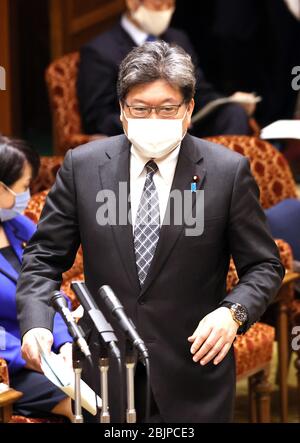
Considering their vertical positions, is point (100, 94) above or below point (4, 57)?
below

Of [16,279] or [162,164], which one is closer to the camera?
[162,164]

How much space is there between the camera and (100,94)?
244 inches

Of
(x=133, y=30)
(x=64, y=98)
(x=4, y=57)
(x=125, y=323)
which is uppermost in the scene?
(x=133, y=30)

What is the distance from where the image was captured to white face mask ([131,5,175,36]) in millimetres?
6414

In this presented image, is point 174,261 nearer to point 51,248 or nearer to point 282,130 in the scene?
point 51,248

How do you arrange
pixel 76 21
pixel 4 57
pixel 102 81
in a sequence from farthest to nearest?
pixel 76 21
pixel 4 57
pixel 102 81

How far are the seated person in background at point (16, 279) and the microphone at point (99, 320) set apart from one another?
1.31 meters

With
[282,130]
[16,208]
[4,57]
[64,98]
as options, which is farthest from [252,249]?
[4,57]

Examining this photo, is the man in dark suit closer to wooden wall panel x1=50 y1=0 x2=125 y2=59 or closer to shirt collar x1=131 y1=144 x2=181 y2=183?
shirt collar x1=131 y1=144 x2=181 y2=183

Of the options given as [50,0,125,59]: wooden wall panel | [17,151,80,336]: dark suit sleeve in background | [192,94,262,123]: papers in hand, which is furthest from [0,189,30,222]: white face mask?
[50,0,125,59]: wooden wall panel

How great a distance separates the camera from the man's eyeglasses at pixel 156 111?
9.55 ft

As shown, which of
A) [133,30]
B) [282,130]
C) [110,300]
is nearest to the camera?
[110,300]

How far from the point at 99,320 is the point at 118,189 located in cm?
66
